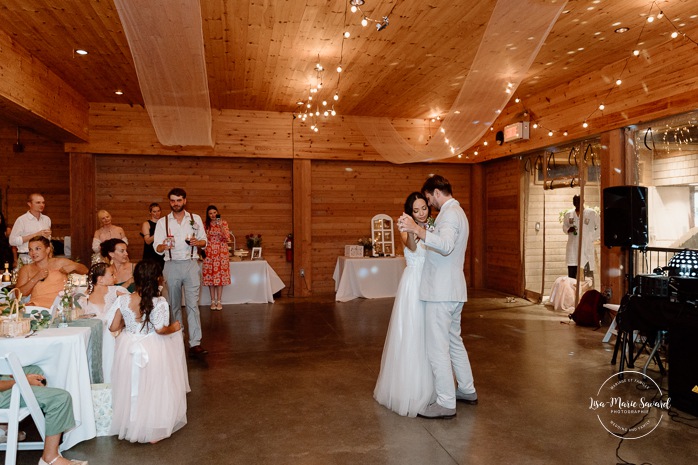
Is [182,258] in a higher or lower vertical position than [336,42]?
lower

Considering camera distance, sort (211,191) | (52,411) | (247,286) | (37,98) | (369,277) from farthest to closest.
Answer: (211,191) → (369,277) → (247,286) → (37,98) → (52,411)

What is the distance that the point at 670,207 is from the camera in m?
5.91

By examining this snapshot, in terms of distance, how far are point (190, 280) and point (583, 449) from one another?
3.61 m

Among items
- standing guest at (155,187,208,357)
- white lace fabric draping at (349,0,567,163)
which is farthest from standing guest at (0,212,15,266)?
white lace fabric draping at (349,0,567,163)

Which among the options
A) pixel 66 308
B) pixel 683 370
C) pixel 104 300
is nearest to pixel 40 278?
pixel 104 300

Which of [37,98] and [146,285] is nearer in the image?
[146,285]

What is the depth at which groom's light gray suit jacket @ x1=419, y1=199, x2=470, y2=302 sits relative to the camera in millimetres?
3379

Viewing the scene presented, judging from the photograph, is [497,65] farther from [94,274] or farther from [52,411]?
[52,411]

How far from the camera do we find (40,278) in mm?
3906

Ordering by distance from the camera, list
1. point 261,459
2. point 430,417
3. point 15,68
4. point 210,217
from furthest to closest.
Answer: point 210,217
point 15,68
point 430,417
point 261,459

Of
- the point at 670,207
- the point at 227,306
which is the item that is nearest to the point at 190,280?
the point at 227,306

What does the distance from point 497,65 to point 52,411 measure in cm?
375

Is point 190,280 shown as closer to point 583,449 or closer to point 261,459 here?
point 261,459

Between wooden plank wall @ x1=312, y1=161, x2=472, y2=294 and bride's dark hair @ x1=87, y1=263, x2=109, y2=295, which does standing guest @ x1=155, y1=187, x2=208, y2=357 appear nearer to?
bride's dark hair @ x1=87, y1=263, x2=109, y2=295
